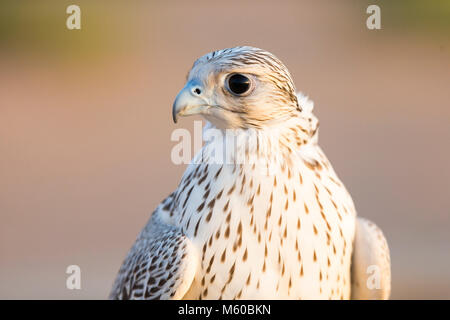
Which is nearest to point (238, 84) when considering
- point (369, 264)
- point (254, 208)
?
point (254, 208)

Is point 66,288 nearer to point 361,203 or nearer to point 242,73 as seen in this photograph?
point 361,203

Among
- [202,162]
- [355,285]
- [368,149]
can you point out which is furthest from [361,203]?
[202,162]

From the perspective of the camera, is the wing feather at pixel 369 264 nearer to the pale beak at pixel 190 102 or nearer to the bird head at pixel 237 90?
the bird head at pixel 237 90

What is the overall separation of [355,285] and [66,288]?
3.98 meters

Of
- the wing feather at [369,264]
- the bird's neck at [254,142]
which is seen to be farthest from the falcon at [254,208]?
the wing feather at [369,264]

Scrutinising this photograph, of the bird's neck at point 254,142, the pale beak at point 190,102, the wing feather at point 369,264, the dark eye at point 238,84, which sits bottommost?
the wing feather at point 369,264

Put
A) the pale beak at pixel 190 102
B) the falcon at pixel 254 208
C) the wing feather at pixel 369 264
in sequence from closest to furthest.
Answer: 1. the pale beak at pixel 190 102
2. the falcon at pixel 254 208
3. the wing feather at pixel 369 264

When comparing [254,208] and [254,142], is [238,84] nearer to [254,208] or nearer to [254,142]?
[254,142]

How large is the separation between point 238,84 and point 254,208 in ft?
1.91

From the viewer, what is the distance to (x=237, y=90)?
2643mm

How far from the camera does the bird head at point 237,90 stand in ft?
8.59

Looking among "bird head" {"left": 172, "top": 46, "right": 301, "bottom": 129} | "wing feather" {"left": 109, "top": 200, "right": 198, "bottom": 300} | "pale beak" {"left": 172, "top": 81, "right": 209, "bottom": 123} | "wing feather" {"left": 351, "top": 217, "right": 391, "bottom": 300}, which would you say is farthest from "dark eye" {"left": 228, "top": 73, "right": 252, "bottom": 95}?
"wing feather" {"left": 351, "top": 217, "right": 391, "bottom": 300}

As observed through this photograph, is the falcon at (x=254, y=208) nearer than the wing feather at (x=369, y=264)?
Yes

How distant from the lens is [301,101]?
3.07 m
